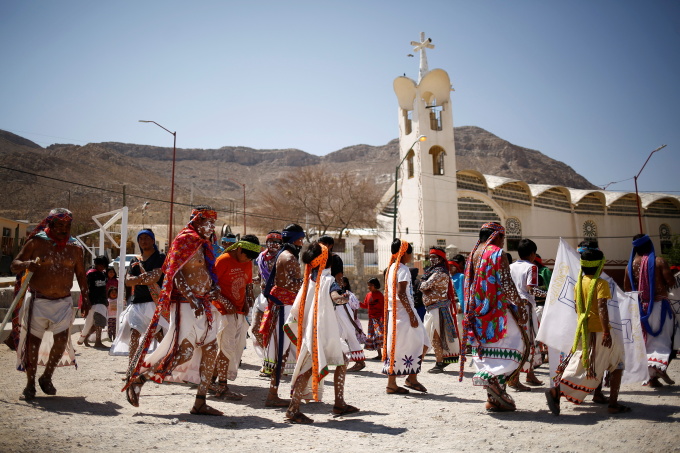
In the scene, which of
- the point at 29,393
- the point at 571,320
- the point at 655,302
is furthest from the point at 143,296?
the point at 655,302

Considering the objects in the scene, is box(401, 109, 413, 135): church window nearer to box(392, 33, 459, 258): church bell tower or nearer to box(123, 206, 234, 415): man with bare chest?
box(392, 33, 459, 258): church bell tower

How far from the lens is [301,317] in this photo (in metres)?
4.91

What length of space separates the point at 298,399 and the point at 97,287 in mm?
7508

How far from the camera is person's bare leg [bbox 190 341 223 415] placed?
4.88 m

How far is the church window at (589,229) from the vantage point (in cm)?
4250

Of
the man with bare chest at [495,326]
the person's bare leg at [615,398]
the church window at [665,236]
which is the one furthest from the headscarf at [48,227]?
the church window at [665,236]

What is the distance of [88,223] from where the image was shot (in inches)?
1984

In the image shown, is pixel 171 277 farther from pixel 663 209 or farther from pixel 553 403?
pixel 663 209

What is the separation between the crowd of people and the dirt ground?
0.21 meters

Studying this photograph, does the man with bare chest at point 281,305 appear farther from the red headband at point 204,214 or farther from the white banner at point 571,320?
the white banner at point 571,320

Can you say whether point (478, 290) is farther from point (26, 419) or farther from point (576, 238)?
point (576, 238)

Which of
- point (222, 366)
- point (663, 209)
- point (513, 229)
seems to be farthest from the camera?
point (663, 209)

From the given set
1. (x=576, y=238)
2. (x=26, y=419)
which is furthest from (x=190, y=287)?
(x=576, y=238)

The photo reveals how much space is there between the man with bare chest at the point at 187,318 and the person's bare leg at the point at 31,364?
1.26m
